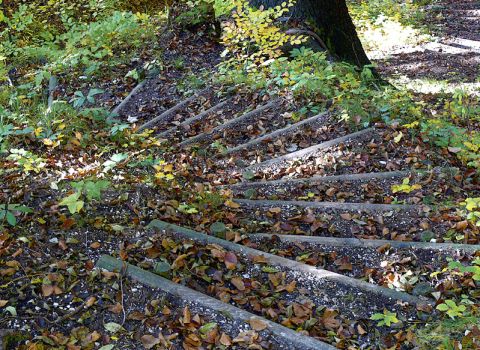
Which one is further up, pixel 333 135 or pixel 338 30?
pixel 338 30

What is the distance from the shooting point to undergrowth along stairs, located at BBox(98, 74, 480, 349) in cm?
289

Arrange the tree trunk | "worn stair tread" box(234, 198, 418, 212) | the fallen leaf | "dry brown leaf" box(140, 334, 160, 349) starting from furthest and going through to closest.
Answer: the tree trunk
"worn stair tread" box(234, 198, 418, 212)
the fallen leaf
"dry brown leaf" box(140, 334, 160, 349)

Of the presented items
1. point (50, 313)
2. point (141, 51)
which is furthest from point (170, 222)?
point (141, 51)

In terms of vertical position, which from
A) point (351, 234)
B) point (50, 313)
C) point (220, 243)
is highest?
point (50, 313)

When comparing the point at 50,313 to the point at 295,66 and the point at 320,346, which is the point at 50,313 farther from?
the point at 295,66

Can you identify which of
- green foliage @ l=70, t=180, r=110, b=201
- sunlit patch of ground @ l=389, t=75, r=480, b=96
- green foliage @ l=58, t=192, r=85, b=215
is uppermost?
green foliage @ l=58, t=192, r=85, b=215

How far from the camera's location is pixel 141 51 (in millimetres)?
6867

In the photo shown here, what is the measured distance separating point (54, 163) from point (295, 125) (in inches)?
91.3

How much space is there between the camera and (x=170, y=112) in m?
5.68

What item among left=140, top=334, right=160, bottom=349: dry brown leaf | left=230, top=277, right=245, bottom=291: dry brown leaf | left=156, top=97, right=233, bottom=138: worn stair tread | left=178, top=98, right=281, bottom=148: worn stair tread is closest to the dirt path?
left=178, top=98, right=281, bottom=148: worn stair tread

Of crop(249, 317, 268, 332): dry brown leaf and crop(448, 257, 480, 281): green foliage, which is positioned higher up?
crop(249, 317, 268, 332): dry brown leaf

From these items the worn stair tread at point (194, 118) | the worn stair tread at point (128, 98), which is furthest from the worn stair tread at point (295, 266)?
the worn stair tread at point (128, 98)

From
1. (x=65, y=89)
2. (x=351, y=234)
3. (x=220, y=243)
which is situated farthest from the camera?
(x=65, y=89)

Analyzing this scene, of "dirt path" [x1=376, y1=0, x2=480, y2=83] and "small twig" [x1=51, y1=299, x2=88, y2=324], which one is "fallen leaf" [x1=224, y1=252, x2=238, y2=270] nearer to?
"small twig" [x1=51, y1=299, x2=88, y2=324]
